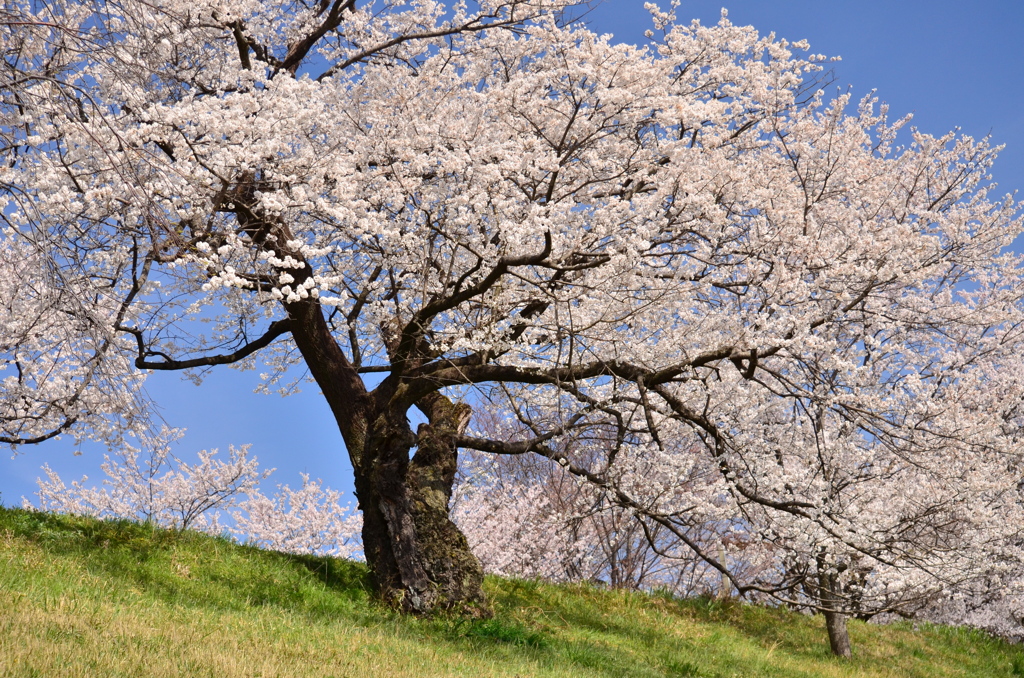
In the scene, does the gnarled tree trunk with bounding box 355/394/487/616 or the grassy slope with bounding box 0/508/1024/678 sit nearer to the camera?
the grassy slope with bounding box 0/508/1024/678

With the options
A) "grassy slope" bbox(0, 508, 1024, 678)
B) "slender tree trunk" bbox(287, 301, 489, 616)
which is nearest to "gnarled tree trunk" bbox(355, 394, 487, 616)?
"slender tree trunk" bbox(287, 301, 489, 616)

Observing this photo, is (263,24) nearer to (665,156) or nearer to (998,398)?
(665,156)

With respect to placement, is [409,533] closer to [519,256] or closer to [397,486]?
[397,486]

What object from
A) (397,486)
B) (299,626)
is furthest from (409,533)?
(299,626)

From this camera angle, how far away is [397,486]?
9.87m

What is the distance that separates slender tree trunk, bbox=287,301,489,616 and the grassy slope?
0.53 meters

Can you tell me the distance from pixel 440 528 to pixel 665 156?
219 inches

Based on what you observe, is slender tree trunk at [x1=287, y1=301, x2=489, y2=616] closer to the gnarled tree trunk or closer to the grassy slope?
the gnarled tree trunk

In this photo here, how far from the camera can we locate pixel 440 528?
32.5 feet

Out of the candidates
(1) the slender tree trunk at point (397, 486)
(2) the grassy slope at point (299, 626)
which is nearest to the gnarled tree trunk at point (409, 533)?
(1) the slender tree trunk at point (397, 486)

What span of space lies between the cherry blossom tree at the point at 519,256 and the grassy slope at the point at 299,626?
3.65 ft

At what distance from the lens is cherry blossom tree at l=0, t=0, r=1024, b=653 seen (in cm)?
842

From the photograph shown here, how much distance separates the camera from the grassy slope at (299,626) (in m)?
5.64

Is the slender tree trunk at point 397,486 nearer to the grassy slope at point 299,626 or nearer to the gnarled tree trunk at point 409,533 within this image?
the gnarled tree trunk at point 409,533
